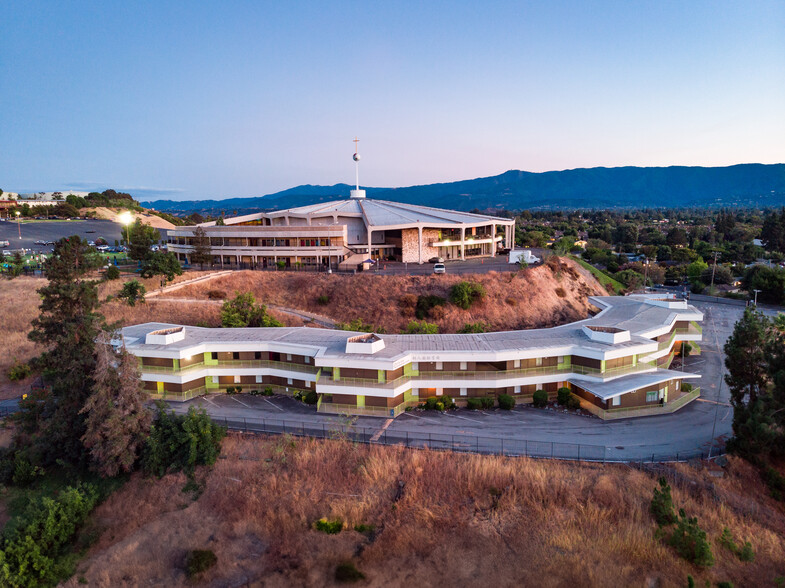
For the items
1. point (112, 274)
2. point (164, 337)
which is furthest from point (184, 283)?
point (164, 337)

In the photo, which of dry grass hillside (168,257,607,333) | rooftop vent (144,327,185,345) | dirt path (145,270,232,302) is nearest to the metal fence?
rooftop vent (144,327,185,345)

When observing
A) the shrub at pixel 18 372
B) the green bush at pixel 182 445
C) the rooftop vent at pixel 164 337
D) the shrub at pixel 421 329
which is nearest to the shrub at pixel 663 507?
the green bush at pixel 182 445

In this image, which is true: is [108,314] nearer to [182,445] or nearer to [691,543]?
[182,445]

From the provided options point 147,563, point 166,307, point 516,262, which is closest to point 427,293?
point 516,262

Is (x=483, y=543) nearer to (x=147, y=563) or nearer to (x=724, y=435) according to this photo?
(x=147, y=563)

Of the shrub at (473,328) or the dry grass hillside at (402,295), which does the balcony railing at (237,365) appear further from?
the shrub at (473,328)

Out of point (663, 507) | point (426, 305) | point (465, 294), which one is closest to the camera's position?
point (663, 507)
